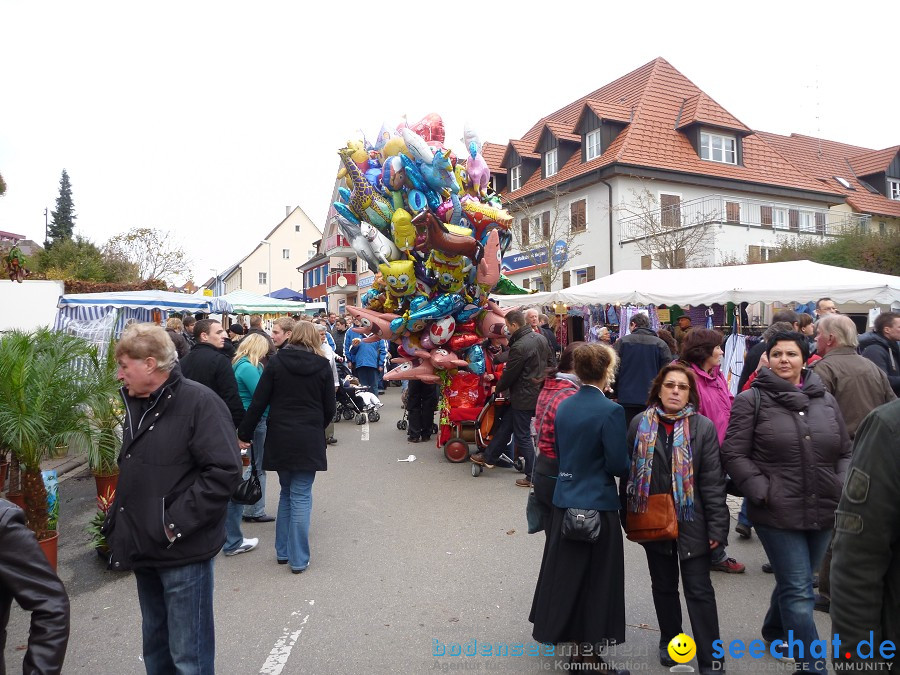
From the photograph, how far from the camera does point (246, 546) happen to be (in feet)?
18.2

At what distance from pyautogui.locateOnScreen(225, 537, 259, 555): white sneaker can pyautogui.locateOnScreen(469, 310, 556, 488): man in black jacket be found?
325 centimetres

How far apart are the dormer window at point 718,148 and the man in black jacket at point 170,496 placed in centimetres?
2686

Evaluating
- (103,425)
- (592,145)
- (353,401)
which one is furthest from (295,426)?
(592,145)

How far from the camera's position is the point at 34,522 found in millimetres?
4621

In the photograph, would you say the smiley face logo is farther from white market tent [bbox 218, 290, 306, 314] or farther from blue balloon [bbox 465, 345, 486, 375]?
white market tent [bbox 218, 290, 306, 314]

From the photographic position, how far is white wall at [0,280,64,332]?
42.2ft

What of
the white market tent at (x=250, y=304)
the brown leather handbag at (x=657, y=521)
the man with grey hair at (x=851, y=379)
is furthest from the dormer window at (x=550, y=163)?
the brown leather handbag at (x=657, y=521)

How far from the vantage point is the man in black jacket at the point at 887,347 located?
5227 millimetres

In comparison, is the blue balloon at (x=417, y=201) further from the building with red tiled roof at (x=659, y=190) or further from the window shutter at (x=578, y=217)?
the window shutter at (x=578, y=217)

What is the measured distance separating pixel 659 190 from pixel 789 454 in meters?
23.3

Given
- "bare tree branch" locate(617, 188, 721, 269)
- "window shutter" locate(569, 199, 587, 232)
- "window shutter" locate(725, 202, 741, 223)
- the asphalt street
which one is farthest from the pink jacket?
"window shutter" locate(569, 199, 587, 232)

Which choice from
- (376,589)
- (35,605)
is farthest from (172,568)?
(376,589)

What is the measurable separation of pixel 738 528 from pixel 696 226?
54.5ft

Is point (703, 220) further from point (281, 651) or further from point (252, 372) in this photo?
point (281, 651)
